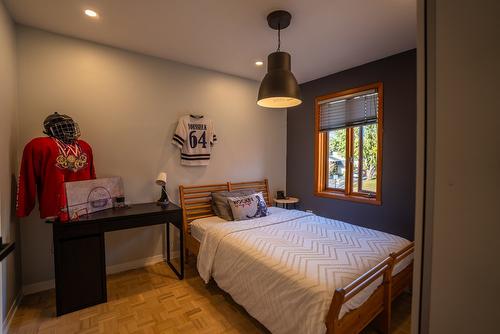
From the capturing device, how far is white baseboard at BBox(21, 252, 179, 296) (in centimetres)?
237

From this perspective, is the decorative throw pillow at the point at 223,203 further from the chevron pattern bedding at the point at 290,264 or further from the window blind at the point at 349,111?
the window blind at the point at 349,111

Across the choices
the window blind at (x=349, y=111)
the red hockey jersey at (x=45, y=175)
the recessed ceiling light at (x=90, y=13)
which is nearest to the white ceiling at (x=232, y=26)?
the recessed ceiling light at (x=90, y=13)

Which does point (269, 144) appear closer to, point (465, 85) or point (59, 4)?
point (59, 4)

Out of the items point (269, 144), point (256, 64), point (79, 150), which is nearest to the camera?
point (79, 150)

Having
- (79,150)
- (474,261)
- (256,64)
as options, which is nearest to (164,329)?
(79,150)

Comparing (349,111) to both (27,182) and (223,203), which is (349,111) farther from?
(27,182)

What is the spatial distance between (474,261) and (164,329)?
2134mm

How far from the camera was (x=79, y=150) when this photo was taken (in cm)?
236

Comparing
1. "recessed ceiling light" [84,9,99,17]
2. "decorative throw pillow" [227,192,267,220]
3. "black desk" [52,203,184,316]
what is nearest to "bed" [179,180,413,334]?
"decorative throw pillow" [227,192,267,220]

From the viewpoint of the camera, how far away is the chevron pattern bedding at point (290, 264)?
1534 millimetres

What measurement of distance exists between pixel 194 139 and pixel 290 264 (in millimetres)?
2075

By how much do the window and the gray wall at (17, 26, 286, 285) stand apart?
3.43 ft

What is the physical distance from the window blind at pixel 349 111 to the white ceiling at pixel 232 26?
473mm

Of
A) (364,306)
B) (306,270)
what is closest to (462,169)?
(306,270)
